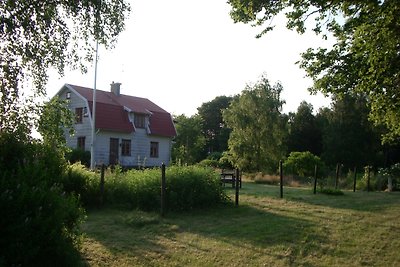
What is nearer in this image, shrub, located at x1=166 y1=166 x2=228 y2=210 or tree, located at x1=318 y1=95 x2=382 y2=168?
shrub, located at x1=166 y1=166 x2=228 y2=210

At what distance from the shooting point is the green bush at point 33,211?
18.3ft

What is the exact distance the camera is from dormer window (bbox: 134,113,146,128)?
128 feet

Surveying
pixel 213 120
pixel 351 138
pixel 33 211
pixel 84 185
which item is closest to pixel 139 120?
pixel 351 138

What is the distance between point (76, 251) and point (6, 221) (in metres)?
2.23

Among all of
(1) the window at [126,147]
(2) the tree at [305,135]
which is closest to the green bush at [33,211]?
(1) the window at [126,147]

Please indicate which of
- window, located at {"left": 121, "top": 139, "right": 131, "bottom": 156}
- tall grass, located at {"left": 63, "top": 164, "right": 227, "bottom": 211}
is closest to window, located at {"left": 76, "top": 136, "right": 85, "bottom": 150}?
window, located at {"left": 121, "top": 139, "right": 131, "bottom": 156}

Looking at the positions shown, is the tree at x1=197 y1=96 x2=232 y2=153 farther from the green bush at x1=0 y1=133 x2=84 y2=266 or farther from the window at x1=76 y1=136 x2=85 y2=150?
the green bush at x1=0 y1=133 x2=84 y2=266

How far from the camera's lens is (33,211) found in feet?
Result: 19.6

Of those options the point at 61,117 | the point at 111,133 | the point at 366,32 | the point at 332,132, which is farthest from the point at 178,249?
the point at 332,132

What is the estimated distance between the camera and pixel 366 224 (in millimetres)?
11570

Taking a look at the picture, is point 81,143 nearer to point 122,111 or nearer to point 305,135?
point 122,111

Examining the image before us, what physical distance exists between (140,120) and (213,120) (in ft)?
115

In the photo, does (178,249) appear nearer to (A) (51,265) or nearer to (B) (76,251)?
(B) (76,251)

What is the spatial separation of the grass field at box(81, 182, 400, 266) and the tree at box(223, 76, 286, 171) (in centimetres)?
2339
